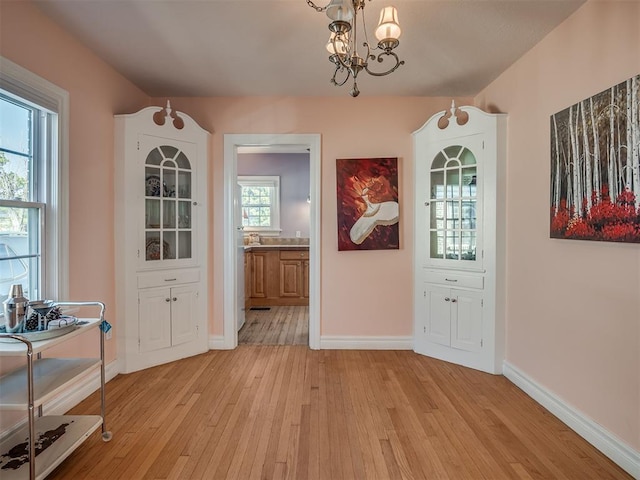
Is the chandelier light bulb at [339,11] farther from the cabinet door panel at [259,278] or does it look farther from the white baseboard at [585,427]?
the cabinet door panel at [259,278]

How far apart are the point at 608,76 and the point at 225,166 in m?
3.01

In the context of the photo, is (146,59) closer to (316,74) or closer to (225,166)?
(225,166)

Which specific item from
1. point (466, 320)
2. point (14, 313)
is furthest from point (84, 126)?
point (466, 320)

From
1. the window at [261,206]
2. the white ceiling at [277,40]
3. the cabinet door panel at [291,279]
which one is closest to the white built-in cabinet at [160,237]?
the white ceiling at [277,40]

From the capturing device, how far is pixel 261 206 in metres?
6.14

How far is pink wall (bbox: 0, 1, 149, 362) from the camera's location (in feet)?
6.59

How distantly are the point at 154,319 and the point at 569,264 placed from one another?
3.28m

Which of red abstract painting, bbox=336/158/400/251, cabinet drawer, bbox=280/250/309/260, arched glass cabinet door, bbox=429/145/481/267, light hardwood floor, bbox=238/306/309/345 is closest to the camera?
arched glass cabinet door, bbox=429/145/481/267

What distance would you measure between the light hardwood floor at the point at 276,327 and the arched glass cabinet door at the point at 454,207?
70.2 inches

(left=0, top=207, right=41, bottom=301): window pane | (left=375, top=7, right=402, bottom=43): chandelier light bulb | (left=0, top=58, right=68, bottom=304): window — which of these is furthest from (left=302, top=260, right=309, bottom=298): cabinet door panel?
(left=375, top=7, right=402, bottom=43): chandelier light bulb

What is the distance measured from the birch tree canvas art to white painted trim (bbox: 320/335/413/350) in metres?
1.77

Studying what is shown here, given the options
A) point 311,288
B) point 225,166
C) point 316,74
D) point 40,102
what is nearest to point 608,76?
point 316,74

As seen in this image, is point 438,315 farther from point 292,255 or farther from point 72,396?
point 72,396

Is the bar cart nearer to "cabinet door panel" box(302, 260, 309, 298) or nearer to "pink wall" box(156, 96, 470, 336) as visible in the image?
"pink wall" box(156, 96, 470, 336)
